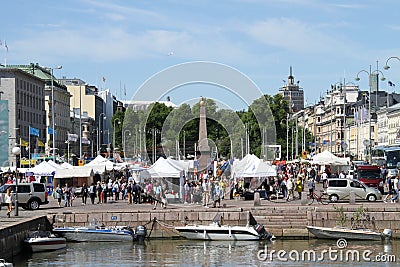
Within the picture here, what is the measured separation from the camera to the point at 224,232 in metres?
39.7

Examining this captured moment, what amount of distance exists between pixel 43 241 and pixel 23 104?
91842mm

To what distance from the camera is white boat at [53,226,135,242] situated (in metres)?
39.8

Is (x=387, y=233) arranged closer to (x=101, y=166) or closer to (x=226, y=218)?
(x=226, y=218)

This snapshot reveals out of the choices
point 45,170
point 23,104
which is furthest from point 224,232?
point 23,104

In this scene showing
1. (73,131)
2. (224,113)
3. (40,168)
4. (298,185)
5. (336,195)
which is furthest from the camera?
(73,131)

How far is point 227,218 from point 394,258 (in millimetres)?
9797

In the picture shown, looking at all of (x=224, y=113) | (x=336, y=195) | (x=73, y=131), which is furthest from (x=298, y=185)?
(x=73, y=131)

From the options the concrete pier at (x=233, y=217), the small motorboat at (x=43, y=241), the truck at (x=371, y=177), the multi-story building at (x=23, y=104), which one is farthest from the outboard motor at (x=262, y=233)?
the multi-story building at (x=23, y=104)

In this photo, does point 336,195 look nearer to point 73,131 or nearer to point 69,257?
point 69,257

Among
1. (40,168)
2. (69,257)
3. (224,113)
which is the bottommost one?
(69,257)

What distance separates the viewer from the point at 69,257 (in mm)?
35844

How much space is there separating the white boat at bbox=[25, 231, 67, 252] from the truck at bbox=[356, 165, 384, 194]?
24539 millimetres

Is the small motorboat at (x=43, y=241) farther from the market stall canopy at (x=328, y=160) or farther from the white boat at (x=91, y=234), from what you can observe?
the market stall canopy at (x=328, y=160)

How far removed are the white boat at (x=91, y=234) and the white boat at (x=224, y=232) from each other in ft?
9.93
